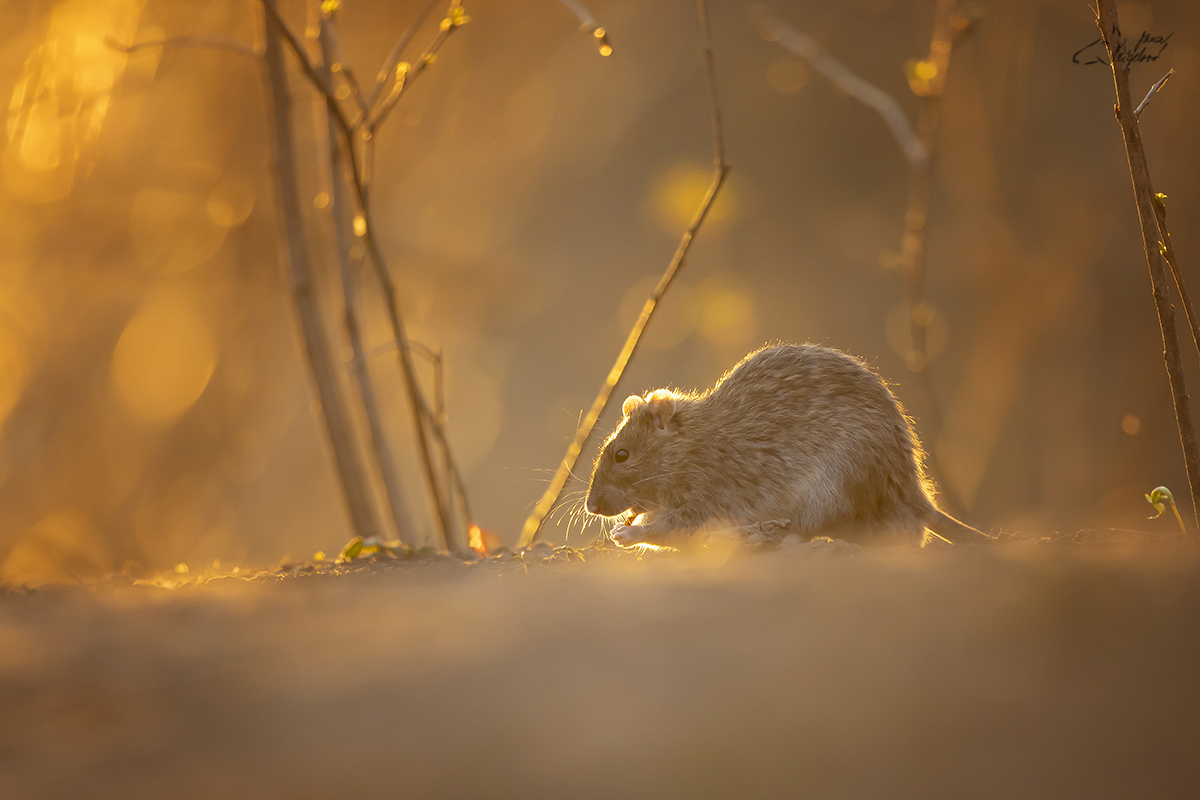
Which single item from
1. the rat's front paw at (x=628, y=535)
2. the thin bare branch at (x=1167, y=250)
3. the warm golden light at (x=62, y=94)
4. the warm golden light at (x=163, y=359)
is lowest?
the rat's front paw at (x=628, y=535)

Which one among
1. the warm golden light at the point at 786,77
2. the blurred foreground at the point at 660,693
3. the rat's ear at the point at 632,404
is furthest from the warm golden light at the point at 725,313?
the blurred foreground at the point at 660,693

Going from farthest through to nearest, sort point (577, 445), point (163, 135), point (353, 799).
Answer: point (163, 135), point (577, 445), point (353, 799)

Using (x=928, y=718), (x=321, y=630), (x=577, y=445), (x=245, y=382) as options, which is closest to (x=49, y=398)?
(x=245, y=382)

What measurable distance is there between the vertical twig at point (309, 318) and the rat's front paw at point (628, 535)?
1.22m

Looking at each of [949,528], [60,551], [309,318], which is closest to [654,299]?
[949,528]

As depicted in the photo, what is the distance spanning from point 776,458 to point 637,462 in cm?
65

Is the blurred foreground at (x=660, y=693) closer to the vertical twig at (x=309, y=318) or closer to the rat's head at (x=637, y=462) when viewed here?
the rat's head at (x=637, y=462)

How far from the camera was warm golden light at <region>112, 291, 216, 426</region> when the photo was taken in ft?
31.6

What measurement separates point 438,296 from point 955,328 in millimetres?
6509

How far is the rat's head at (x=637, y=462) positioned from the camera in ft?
11.3

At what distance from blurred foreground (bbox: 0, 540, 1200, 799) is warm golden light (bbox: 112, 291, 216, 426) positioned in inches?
352

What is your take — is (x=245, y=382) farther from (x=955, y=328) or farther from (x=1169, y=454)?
(x=1169, y=454)

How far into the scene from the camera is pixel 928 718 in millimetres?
1157

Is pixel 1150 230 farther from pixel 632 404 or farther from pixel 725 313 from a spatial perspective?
pixel 725 313
